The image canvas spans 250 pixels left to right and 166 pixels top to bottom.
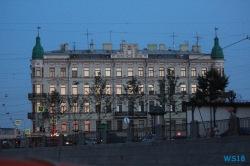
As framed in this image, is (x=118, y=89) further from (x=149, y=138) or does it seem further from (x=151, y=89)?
(x=149, y=138)

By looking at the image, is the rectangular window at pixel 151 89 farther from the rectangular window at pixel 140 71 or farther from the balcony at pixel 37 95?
the balcony at pixel 37 95

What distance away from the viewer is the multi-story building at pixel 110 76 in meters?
79.5

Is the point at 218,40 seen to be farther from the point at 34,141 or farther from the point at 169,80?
the point at 34,141

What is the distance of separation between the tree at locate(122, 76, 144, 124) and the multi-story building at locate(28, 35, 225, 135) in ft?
4.00

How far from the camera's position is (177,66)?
81.7 m

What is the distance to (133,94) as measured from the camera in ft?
242

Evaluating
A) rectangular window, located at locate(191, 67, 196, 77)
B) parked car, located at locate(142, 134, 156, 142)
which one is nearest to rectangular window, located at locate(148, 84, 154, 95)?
rectangular window, located at locate(191, 67, 196, 77)

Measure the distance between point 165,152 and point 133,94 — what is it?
48951 millimetres

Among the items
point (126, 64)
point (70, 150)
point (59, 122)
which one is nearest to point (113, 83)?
point (126, 64)

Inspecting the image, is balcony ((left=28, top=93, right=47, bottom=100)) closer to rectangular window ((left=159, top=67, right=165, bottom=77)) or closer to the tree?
the tree

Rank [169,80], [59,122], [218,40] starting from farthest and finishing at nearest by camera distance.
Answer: [218,40]
[59,122]
[169,80]

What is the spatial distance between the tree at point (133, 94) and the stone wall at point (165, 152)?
124ft

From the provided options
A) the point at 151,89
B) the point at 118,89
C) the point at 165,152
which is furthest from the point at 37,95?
the point at 165,152

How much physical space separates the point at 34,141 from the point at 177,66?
44.7 meters
